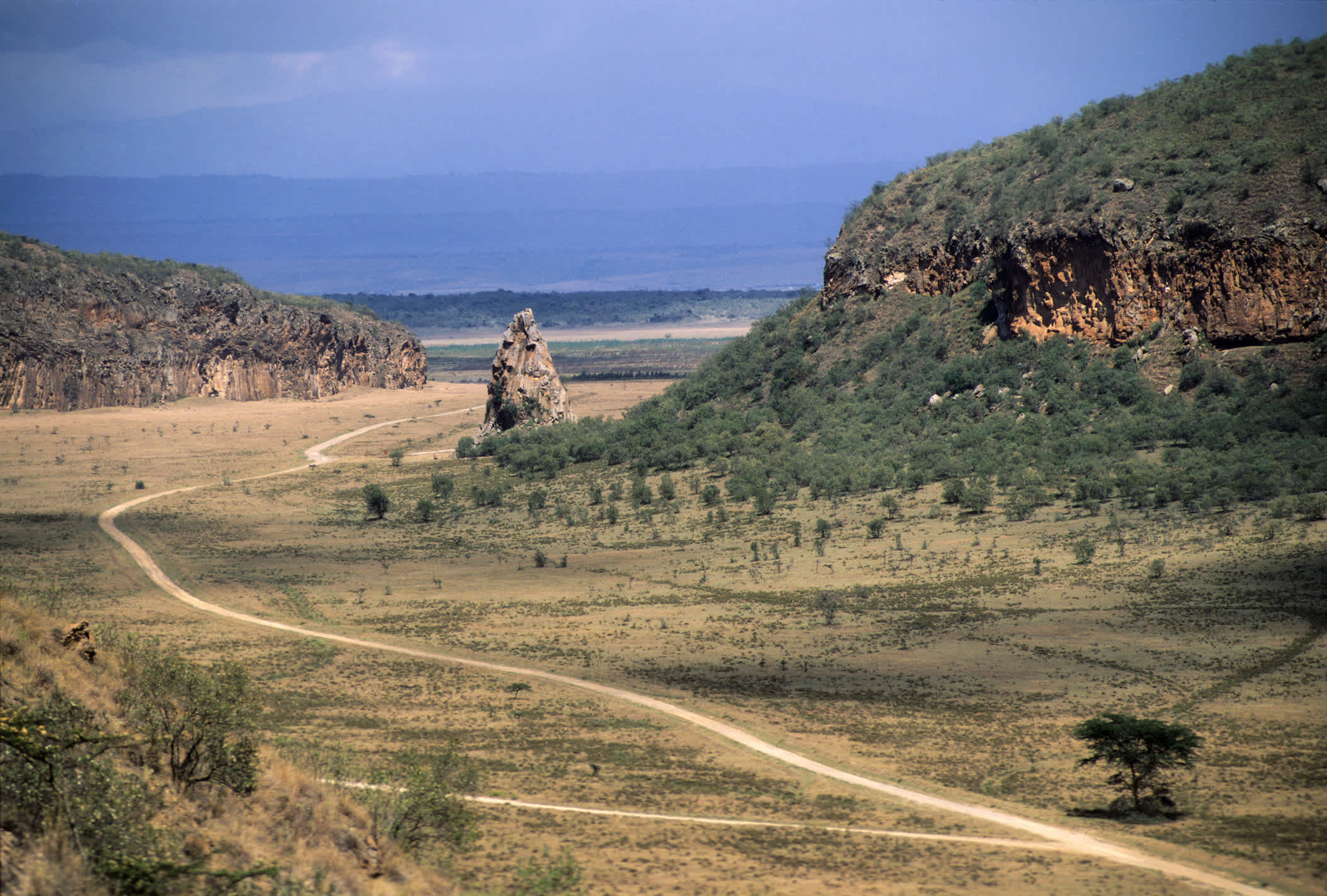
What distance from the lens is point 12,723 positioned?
562 inches

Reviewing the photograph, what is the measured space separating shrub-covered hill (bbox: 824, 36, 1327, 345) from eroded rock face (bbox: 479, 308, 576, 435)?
1963 centimetres

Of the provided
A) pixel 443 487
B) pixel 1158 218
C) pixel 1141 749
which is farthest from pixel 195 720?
pixel 1158 218

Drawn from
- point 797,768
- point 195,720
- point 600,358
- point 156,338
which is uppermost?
point 600,358

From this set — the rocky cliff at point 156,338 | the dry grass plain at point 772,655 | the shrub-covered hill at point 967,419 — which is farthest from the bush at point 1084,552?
the rocky cliff at point 156,338

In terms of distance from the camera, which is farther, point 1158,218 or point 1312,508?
point 1158,218

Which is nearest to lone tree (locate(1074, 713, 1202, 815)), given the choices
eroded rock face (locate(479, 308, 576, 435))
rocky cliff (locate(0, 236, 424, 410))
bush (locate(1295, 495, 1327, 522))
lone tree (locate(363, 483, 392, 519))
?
bush (locate(1295, 495, 1327, 522))

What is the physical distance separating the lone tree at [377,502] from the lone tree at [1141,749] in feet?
126

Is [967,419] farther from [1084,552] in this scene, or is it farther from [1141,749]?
[1141,749]

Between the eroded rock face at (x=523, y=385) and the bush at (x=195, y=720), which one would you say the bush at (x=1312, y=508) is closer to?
the bush at (x=195, y=720)

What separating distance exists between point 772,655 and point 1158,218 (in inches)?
1306

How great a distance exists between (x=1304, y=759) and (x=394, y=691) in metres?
17.9

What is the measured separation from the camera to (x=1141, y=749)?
2188 centimetres

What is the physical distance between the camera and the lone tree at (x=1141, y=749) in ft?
70.1

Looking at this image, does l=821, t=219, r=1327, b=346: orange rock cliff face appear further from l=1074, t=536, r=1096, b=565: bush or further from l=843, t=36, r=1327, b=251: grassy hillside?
l=1074, t=536, r=1096, b=565: bush
